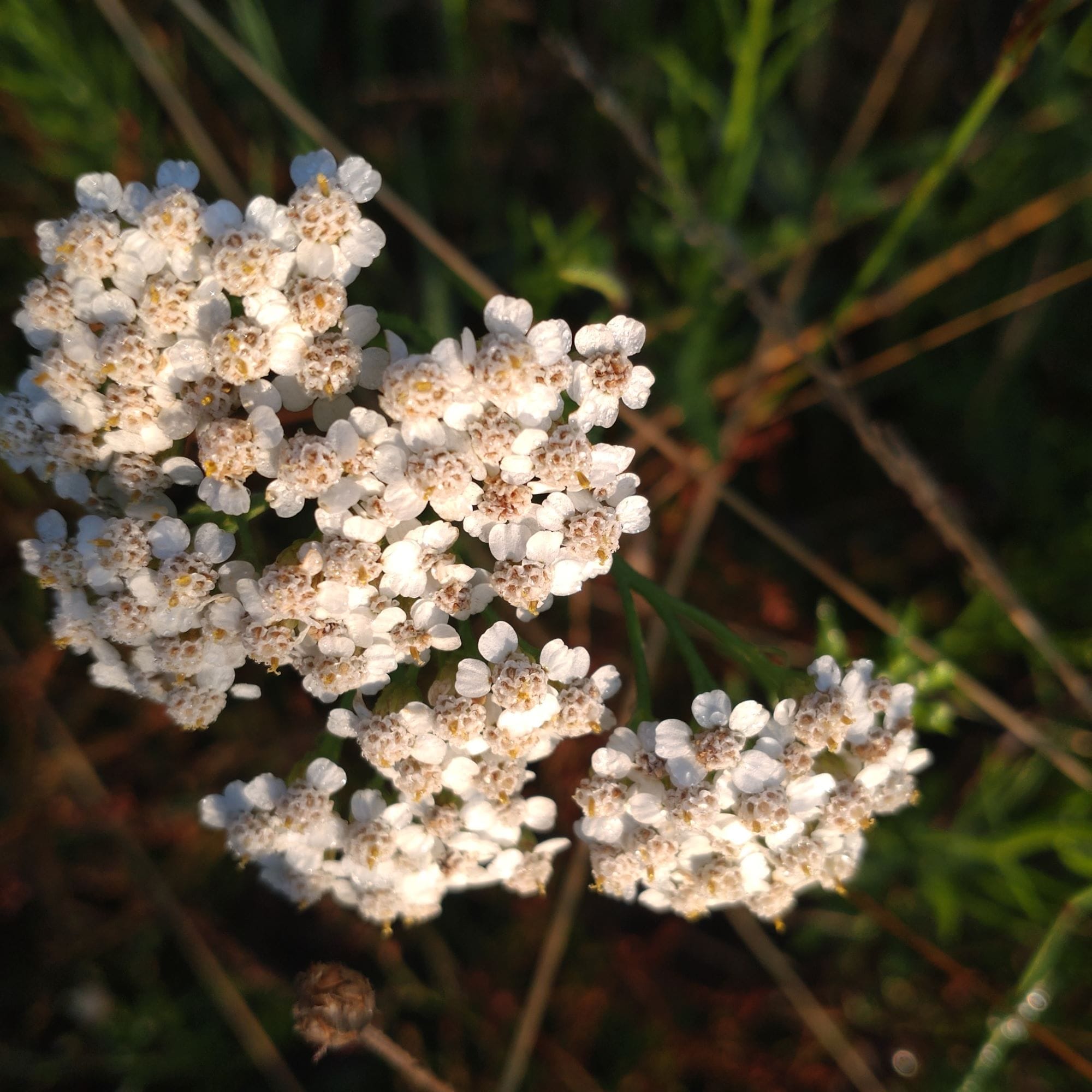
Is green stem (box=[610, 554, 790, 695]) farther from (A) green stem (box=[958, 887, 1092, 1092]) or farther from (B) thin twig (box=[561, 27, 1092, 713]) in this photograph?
(A) green stem (box=[958, 887, 1092, 1092])

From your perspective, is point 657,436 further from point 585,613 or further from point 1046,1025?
point 1046,1025

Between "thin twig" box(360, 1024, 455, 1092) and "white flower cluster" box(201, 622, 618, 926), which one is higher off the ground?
"white flower cluster" box(201, 622, 618, 926)

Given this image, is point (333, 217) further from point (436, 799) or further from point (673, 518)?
point (673, 518)

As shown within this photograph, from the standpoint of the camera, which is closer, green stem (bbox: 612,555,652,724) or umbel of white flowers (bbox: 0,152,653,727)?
umbel of white flowers (bbox: 0,152,653,727)

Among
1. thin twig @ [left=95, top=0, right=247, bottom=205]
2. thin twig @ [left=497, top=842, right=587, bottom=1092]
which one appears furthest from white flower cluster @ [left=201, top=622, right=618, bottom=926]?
thin twig @ [left=95, top=0, right=247, bottom=205]

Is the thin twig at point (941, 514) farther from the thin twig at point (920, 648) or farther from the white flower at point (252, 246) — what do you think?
the white flower at point (252, 246)

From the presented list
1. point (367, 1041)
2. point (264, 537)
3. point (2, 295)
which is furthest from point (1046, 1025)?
point (2, 295)

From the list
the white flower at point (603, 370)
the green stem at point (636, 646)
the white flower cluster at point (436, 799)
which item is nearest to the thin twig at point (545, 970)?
the white flower cluster at point (436, 799)
